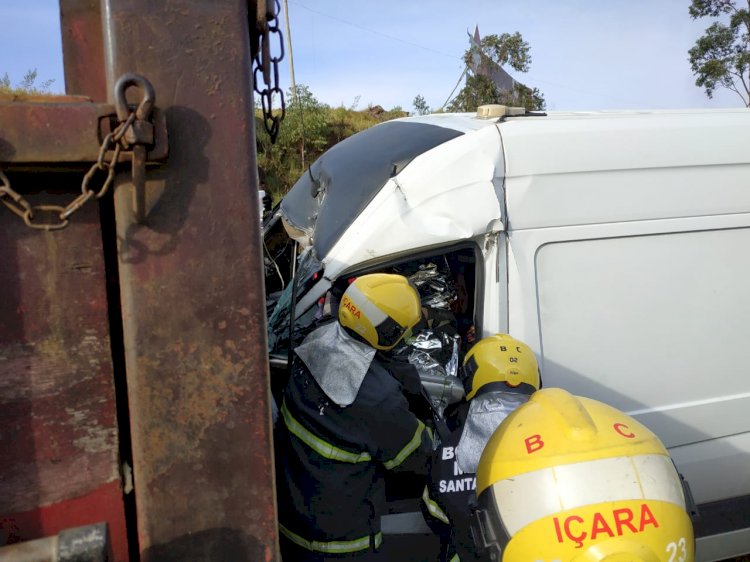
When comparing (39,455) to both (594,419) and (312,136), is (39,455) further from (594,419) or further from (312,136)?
(312,136)

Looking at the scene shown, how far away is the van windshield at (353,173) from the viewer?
8.46 ft

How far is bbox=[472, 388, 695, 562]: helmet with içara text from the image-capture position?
1629mm

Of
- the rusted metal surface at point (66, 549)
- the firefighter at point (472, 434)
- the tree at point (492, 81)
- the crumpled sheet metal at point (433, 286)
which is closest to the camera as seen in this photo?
the rusted metal surface at point (66, 549)

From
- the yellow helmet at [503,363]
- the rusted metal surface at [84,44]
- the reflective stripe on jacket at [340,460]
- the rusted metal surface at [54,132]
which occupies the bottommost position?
the reflective stripe on jacket at [340,460]

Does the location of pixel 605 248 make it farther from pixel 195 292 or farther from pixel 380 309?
pixel 195 292

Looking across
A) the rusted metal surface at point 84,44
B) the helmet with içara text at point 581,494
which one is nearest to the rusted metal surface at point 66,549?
the rusted metal surface at point 84,44

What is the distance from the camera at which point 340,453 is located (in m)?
2.15

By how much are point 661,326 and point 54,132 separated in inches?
90.9

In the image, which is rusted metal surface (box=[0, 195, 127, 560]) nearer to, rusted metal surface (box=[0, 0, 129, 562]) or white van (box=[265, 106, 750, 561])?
rusted metal surface (box=[0, 0, 129, 562])

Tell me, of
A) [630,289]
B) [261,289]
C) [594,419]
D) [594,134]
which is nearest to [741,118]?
[594,134]

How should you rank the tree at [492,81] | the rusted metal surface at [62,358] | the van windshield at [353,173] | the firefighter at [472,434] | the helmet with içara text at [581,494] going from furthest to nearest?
the tree at [492,81]
the van windshield at [353,173]
the firefighter at [472,434]
the helmet with içara text at [581,494]
the rusted metal surface at [62,358]

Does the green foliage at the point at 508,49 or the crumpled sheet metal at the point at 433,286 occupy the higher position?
the green foliage at the point at 508,49

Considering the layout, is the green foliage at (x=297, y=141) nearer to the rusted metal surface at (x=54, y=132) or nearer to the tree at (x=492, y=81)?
the tree at (x=492, y=81)

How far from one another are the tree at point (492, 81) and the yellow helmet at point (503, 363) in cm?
1723
